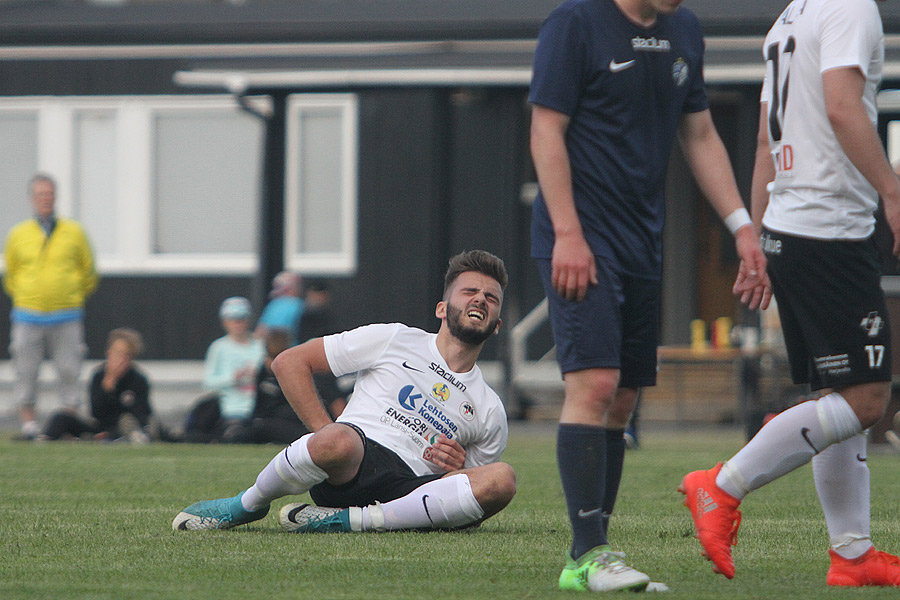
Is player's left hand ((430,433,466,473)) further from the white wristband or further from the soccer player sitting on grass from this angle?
the white wristband

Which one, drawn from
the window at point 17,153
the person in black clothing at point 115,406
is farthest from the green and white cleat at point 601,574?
the window at point 17,153

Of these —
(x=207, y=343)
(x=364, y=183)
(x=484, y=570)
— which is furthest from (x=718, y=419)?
(x=484, y=570)

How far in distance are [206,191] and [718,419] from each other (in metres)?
6.89

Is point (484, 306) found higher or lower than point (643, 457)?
higher

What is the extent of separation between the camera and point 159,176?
693 inches

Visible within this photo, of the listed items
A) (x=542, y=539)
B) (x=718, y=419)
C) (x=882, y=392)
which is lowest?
(x=718, y=419)

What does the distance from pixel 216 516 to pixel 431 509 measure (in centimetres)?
84

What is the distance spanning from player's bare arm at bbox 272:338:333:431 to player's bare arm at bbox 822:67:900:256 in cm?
220

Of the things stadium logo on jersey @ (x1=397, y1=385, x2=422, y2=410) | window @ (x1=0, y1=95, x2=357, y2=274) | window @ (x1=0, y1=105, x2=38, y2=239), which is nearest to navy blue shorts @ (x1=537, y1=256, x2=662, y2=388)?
stadium logo on jersey @ (x1=397, y1=385, x2=422, y2=410)

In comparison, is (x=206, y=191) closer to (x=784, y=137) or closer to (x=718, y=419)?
(x=718, y=419)

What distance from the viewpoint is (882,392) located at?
13.8 feet

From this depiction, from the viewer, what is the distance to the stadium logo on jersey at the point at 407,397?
5496 millimetres

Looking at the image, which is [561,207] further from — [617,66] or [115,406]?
[115,406]

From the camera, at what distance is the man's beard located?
5.38 meters
